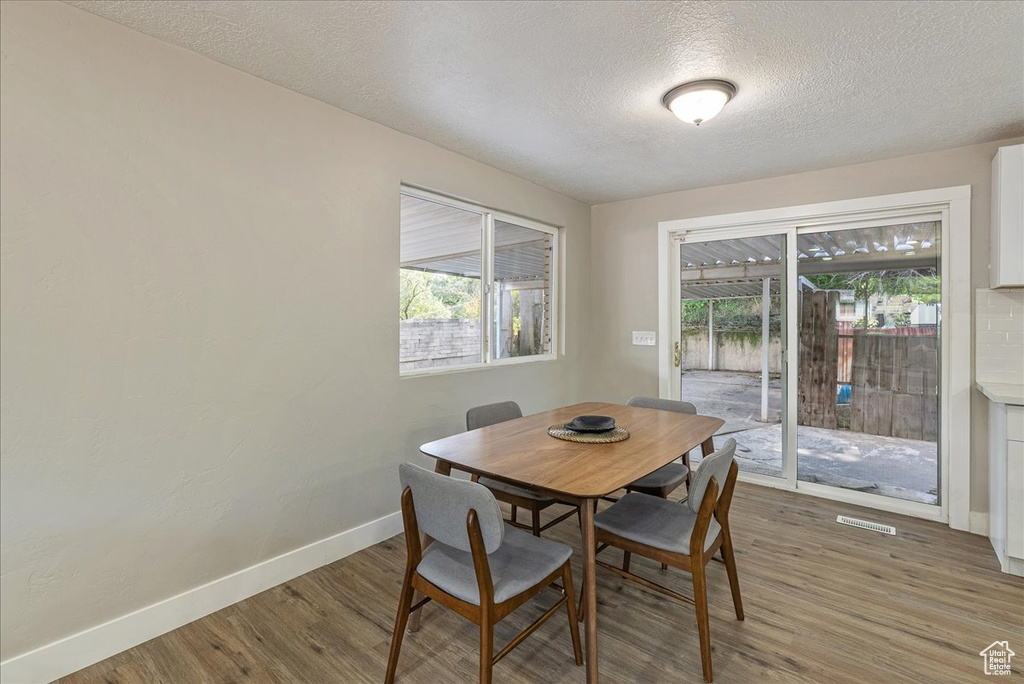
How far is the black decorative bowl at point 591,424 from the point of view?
7.23 feet

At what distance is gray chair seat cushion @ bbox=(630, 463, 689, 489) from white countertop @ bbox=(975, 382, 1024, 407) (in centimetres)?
162

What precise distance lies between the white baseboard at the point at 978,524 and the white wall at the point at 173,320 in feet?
12.0

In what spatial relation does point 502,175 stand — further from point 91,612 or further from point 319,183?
point 91,612

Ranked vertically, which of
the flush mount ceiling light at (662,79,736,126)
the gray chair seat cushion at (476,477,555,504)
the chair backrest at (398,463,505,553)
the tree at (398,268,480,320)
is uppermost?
the flush mount ceiling light at (662,79,736,126)

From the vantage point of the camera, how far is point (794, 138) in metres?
2.81

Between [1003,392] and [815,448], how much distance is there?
1235 millimetres

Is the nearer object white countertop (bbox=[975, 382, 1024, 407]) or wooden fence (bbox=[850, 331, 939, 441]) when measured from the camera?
white countertop (bbox=[975, 382, 1024, 407])

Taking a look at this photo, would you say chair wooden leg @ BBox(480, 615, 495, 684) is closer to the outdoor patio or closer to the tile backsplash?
the outdoor patio

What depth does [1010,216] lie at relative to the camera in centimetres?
257

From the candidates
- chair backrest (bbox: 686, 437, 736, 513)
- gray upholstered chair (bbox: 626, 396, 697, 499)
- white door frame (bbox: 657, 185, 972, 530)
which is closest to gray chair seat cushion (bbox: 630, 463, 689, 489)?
gray upholstered chair (bbox: 626, 396, 697, 499)

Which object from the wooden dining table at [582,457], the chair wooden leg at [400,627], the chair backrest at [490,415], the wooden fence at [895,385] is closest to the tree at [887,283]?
the wooden fence at [895,385]

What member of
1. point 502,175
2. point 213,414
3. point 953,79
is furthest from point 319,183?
point 953,79

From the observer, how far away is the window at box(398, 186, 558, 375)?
3.00 m

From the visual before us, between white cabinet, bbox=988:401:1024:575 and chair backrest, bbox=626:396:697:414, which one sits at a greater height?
chair backrest, bbox=626:396:697:414
